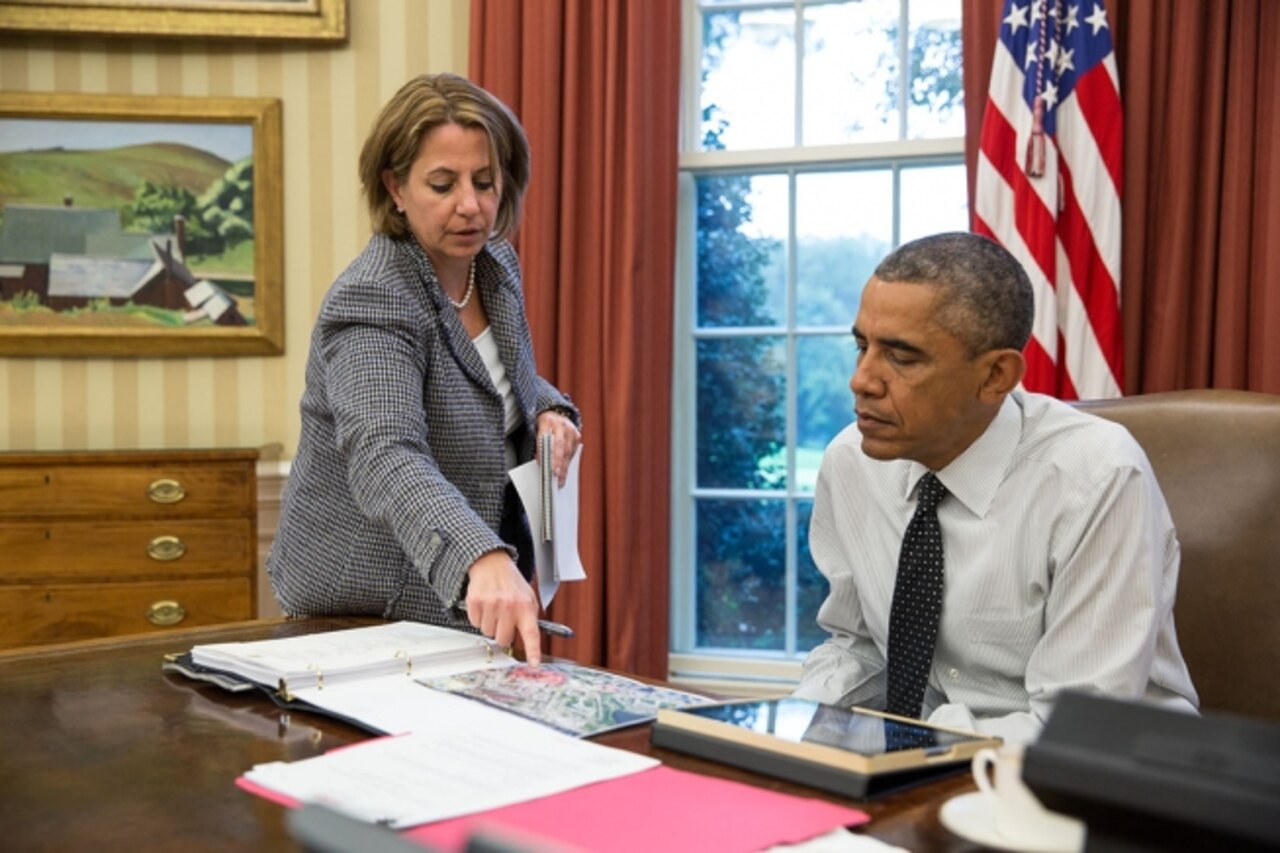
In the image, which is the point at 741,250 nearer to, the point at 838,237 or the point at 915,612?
the point at 838,237

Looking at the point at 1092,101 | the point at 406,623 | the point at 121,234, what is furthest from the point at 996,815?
the point at 121,234

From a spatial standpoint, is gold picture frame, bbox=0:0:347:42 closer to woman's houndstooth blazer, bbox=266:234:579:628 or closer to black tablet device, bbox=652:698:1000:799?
woman's houndstooth blazer, bbox=266:234:579:628

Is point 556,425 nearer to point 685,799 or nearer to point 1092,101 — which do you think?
point 685,799

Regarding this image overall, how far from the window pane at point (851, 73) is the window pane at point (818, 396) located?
0.66 m

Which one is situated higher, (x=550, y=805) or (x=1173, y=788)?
(x=1173, y=788)

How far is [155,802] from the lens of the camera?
1286 mm

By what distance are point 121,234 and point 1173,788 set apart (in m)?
4.56

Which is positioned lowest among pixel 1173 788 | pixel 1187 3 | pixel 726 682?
pixel 726 682

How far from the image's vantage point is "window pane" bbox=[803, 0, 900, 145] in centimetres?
436

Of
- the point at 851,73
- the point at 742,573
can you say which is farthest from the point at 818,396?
the point at 851,73

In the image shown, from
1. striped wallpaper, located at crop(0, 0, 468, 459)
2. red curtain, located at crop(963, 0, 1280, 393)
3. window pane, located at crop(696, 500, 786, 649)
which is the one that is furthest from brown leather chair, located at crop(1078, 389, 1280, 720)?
striped wallpaper, located at crop(0, 0, 468, 459)

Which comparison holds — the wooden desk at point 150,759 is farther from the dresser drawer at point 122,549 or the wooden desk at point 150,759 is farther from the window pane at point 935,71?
the window pane at point 935,71

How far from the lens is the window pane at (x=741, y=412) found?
452 cm

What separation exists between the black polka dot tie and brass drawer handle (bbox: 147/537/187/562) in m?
2.76
